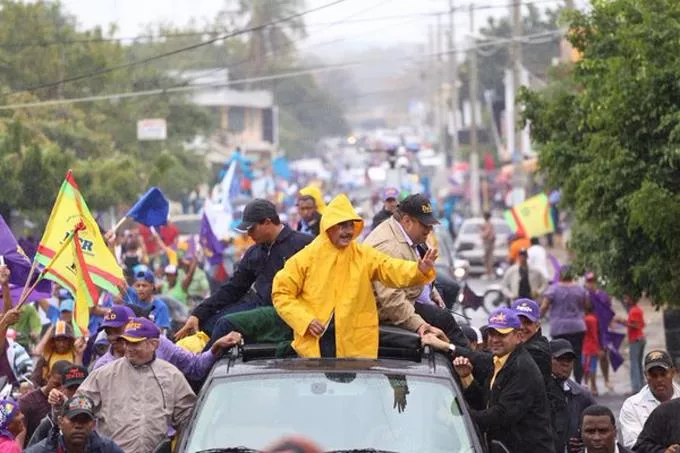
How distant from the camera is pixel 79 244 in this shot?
13438mm

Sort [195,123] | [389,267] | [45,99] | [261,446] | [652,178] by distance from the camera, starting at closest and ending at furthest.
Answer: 1. [261,446]
2. [389,267]
3. [652,178]
4. [45,99]
5. [195,123]

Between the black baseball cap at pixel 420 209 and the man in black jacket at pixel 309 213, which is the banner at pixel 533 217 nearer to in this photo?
the man in black jacket at pixel 309 213

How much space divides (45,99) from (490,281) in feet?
41.3

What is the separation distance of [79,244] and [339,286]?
3928 mm

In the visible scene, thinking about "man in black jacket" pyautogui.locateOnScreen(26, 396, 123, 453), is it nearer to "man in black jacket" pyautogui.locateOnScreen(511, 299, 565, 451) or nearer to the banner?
"man in black jacket" pyautogui.locateOnScreen(511, 299, 565, 451)

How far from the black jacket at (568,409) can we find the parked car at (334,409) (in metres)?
2.35

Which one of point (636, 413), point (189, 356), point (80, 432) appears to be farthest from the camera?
point (636, 413)

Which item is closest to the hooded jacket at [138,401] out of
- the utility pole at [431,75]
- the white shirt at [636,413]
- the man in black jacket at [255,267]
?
the man in black jacket at [255,267]

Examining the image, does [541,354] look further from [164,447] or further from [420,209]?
[164,447]

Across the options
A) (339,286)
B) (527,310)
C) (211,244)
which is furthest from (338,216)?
(211,244)

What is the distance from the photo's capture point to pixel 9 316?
36.8 feet

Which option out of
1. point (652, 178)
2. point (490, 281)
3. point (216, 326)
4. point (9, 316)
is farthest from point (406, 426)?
point (490, 281)

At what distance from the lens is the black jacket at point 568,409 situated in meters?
11.5

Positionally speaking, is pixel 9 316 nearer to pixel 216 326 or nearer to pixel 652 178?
pixel 216 326
